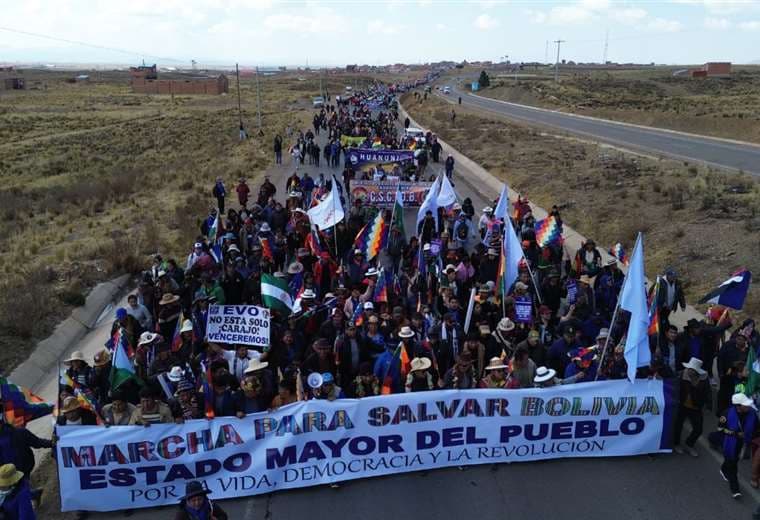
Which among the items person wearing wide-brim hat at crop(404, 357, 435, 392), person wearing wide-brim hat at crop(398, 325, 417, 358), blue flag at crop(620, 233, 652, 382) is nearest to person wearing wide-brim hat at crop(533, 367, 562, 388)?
blue flag at crop(620, 233, 652, 382)

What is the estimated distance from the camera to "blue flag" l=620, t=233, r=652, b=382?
7352mm

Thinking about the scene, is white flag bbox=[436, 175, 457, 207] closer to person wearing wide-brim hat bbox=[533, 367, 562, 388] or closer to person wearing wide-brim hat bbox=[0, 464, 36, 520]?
person wearing wide-brim hat bbox=[533, 367, 562, 388]

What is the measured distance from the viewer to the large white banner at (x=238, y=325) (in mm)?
8531

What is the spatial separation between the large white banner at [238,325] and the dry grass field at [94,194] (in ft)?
14.8

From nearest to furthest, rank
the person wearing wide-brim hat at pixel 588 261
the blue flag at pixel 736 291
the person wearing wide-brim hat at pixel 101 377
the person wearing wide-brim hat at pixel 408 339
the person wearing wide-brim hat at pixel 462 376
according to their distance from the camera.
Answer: the person wearing wide-brim hat at pixel 462 376
the person wearing wide-brim hat at pixel 101 377
the person wearing wide-brim hat at pixel 408 339
the blue flag at pixel 736 291
the person wearing wide-brim hat at pixel 588 261

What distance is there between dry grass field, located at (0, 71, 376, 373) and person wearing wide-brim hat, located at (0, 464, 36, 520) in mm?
5686

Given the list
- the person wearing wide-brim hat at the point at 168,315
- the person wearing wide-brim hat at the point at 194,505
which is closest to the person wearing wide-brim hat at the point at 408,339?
the person wearing wide-brim hat at the point at 194,505

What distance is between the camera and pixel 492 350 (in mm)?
8672

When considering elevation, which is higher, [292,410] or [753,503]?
[292,410]

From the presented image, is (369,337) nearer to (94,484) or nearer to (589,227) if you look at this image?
(94,484)

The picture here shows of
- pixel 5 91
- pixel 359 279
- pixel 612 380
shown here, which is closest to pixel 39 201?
pixel 359 279

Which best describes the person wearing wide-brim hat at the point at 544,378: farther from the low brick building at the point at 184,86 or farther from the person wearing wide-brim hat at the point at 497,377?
the low brick building at the point at 184,86

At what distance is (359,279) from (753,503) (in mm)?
7065

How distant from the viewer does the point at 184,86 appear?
397ft
